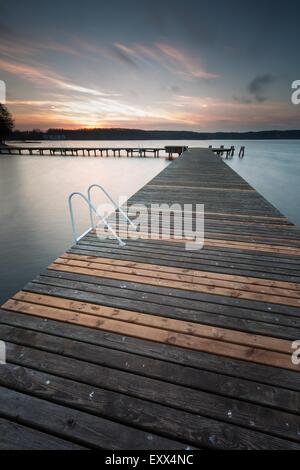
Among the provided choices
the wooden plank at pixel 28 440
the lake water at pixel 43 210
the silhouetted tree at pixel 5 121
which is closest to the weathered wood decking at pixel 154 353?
the wooden plank at pixel 28 440

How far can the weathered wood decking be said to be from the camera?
51.8 inches

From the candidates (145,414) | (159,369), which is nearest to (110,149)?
(159,369)

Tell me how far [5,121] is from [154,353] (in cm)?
7968

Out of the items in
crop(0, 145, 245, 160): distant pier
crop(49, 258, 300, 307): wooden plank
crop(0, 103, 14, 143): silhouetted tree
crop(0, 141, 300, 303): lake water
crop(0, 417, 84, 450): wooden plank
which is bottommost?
crop(0, 141, 300, 303): lake water

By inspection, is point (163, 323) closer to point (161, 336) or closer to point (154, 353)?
point (161, 336)

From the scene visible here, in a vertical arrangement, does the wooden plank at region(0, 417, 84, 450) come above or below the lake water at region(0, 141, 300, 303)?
above

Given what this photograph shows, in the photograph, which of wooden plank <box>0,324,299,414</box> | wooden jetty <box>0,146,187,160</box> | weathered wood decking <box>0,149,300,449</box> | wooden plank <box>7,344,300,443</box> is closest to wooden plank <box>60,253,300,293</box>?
weathered wood decking <box>0,149,300,449</box>

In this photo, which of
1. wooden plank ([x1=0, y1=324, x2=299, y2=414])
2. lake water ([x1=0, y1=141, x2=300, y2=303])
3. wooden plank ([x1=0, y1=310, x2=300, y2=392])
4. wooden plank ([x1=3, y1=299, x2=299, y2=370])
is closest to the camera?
wooden plank ([x1=0, y1=324, x2=299, y2=414])

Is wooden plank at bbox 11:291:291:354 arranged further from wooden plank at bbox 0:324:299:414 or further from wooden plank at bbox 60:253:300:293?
wooden plank at bbox 60:253:300:293

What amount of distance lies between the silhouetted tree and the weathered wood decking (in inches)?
3016

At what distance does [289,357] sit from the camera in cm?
179

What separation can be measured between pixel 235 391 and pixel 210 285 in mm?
1257

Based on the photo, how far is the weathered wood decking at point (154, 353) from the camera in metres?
1.32

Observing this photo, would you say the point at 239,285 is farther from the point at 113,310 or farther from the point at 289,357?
the point at 113,310
